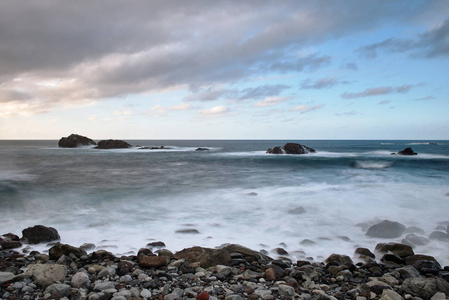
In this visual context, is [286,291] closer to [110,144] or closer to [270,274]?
[270,274]

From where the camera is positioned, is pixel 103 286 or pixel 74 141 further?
pixel 74 141

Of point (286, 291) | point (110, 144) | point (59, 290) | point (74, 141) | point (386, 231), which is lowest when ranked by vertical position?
point (386, 231)

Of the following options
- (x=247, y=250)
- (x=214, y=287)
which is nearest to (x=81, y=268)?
(x=214, y=287)

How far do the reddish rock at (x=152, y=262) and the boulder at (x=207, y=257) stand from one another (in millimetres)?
454

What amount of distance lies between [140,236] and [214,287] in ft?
13.0

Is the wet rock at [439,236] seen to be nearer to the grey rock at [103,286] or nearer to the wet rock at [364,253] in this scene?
the wet rock at [364,253]

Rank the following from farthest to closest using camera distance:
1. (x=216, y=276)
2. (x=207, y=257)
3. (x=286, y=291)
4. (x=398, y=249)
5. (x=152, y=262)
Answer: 1. (x=398, y=249)
2. (x=207, y=257)
3. (x=152, y=262)
4. (x=216, y=276)
5. (x=286, y=291)

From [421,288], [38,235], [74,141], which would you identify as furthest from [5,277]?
[74,141]

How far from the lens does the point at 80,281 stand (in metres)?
4.33

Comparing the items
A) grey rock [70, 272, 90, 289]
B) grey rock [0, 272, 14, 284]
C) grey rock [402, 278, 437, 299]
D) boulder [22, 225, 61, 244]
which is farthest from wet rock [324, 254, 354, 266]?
boulder [22, 225, 61, 244]

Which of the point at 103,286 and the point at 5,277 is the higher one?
the point at 5,277

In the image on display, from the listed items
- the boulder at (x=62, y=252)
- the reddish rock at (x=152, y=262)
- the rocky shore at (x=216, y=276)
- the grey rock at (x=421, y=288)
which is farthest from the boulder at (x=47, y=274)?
the grey rock at (x=421, y=288)

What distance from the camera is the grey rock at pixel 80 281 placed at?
429 centimetres

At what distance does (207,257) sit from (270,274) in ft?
4.14
